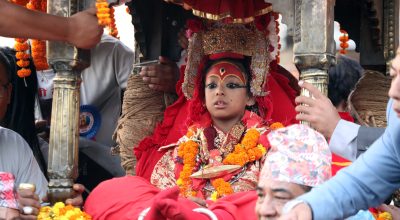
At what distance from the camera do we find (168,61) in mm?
6715

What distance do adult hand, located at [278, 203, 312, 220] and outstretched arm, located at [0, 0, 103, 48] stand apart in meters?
2.42

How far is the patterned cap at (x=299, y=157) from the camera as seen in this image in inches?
143

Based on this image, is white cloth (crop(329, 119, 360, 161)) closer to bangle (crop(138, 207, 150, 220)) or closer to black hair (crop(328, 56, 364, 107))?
bangle (crop(138, 207, 150, 220))

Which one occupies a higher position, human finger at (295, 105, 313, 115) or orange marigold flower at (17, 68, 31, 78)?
orange marigold flower at (17, 68, 31, 78)

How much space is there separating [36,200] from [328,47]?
172 cm

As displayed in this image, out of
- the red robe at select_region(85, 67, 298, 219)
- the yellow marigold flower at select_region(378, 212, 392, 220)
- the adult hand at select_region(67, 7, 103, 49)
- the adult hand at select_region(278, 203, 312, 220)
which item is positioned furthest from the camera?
the adult hand at select_region(67, 7, 103, 49)

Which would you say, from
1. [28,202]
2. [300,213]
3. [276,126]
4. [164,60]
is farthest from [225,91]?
[300,213]

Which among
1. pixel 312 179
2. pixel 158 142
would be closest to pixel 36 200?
pixel 158 142

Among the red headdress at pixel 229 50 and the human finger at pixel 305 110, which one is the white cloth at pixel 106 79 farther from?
the human finger at pixel 305 110

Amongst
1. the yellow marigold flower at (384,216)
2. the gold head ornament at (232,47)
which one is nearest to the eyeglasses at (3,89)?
the gold head ornament at (232,47)

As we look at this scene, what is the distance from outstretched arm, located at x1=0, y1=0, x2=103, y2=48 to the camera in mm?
5301

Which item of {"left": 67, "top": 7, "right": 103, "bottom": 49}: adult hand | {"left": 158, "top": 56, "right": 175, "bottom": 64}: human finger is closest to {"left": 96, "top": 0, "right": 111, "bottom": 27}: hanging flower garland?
{"left": 67, "top": 7, "right": 103, "bottom": 49}: adult hand

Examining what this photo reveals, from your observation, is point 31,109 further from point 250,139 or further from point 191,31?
point 250,139

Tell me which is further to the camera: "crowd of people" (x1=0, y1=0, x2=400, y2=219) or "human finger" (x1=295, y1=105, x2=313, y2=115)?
"human finger" (x1=295, y1=105, x2=313, y2=115)
